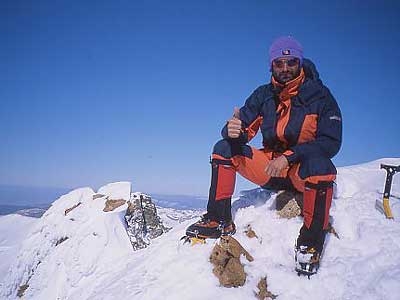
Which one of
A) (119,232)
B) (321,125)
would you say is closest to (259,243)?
(321,125)

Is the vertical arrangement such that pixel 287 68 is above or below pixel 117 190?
above

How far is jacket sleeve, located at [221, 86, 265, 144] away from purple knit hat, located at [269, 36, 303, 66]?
694 mm

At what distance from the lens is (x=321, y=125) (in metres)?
4.75

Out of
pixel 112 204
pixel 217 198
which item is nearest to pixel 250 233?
pixel 217 198

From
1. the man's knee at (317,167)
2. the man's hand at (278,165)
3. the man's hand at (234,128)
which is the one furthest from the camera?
the man's hand at (234,128)

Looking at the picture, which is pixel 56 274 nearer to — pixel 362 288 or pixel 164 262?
pixel 164 262

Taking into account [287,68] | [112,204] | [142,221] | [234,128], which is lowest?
[142,221]

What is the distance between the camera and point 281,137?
5.28m

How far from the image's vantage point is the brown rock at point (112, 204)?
13.2 meters

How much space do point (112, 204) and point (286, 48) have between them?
1038cm

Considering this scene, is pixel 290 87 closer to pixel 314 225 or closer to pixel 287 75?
pixel 287 75

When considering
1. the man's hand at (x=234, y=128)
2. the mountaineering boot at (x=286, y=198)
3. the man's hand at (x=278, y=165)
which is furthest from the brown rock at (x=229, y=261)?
the man's hand at (x=234, y=128)

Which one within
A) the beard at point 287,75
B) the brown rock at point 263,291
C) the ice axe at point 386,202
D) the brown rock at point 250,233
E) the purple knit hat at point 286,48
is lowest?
the brown rock at point 263,291

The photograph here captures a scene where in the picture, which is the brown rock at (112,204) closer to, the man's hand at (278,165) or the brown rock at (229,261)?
the brown rock at (229,261)
